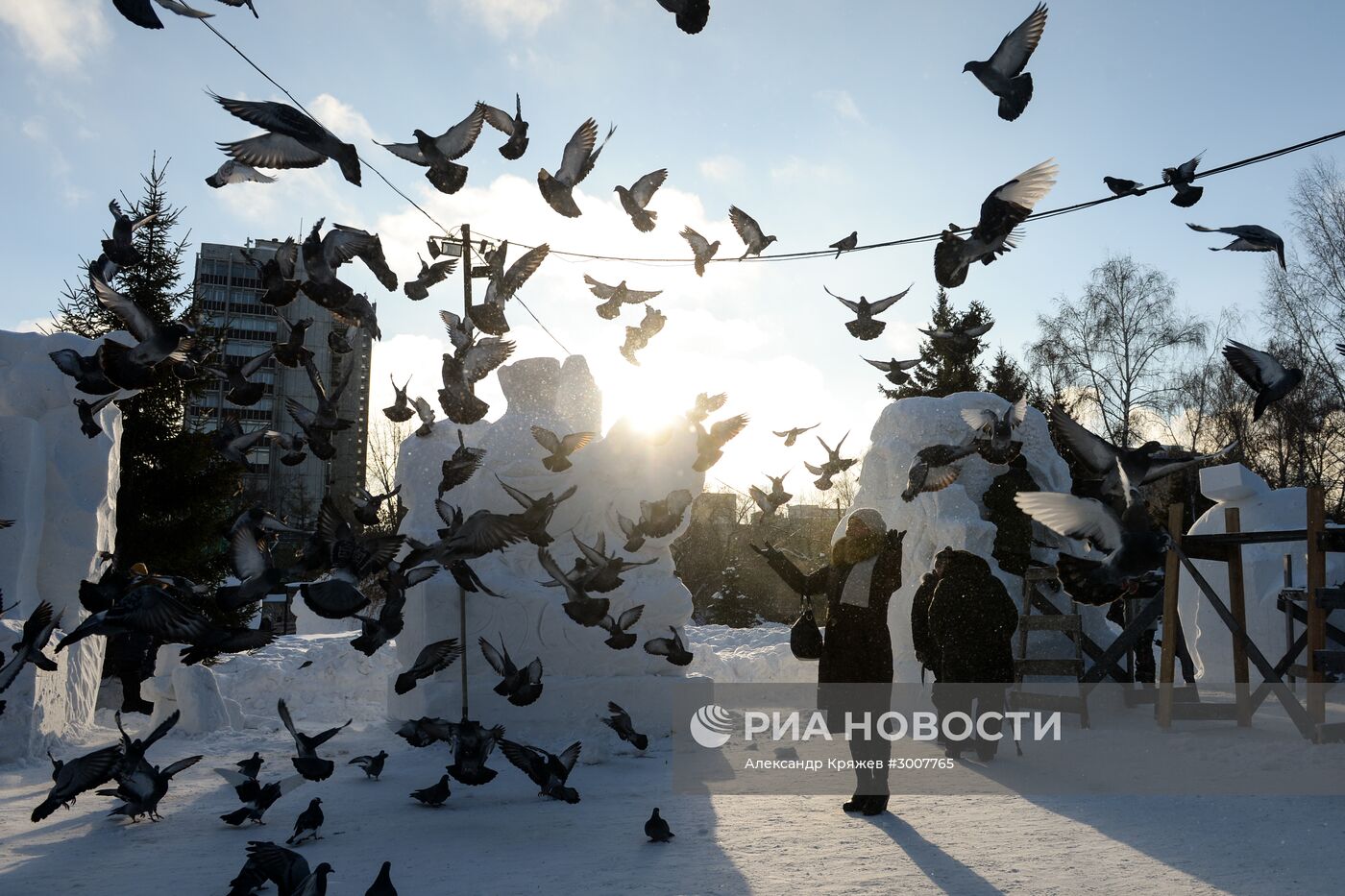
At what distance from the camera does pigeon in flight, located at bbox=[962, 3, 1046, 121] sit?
553 cm

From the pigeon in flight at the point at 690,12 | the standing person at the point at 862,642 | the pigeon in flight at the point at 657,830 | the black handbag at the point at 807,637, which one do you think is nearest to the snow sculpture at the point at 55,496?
the pigeon in flight at the point at 657,830

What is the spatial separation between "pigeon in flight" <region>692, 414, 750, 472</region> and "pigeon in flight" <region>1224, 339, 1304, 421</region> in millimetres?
5224

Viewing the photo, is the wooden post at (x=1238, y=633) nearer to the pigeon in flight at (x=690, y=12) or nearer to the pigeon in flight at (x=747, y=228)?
the pigeon in flight at (x=747, y=228)

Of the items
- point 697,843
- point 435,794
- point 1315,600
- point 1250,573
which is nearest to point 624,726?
point 435,794

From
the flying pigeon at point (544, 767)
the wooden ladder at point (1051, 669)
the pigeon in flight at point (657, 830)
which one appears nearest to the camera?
the pigeon in flight at point (657, 830)

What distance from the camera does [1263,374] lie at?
5281mm

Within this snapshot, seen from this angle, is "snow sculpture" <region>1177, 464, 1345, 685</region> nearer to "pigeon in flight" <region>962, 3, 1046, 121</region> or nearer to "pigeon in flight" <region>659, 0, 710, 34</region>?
"pigeon in flight" <region>962, 3, 1046, 121</region>

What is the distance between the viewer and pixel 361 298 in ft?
22.3

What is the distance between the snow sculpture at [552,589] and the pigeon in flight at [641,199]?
3122mm

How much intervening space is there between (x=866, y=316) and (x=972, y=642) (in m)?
3.02

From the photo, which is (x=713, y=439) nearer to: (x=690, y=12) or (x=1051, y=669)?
(x=1051, y=669)

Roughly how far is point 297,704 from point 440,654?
6.78m

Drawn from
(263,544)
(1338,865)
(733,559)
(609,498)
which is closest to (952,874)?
(1338,865)

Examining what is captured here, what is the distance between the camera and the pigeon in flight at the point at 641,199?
8109mm
